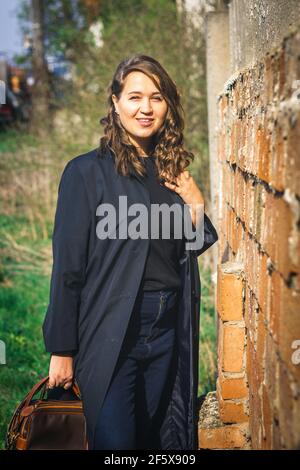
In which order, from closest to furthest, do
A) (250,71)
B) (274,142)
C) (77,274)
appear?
(274,142)
(250,71)
(77,274)

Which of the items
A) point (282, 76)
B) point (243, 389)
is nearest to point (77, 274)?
point (243, 389)

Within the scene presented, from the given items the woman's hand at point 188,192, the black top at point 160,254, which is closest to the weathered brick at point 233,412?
the black top at point 160,254

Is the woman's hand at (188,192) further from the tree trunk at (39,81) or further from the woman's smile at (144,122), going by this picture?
the tree trunk at (39,81)

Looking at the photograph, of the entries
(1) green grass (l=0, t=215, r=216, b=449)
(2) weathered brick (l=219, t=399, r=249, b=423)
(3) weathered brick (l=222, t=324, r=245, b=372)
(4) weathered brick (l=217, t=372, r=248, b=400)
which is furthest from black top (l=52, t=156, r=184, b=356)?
(1) green grass (l=0, t=215, r=216, b=449)

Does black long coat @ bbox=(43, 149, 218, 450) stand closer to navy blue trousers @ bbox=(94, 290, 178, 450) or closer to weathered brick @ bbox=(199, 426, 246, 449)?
navy blue trousers @ bbox=(94, 290, 178, 450)

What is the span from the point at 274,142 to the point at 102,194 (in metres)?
0.94

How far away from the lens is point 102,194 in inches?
94.1

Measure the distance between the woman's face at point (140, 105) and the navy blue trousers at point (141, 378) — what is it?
73 centimetres

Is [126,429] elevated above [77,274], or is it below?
below

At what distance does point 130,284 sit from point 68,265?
0.87 feet

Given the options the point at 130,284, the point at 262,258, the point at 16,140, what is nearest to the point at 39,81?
the point at 16,140

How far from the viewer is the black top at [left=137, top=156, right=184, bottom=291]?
7.99 ft

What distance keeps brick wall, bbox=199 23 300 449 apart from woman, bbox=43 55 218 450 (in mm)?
197

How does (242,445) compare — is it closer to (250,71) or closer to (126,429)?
(126,429)
